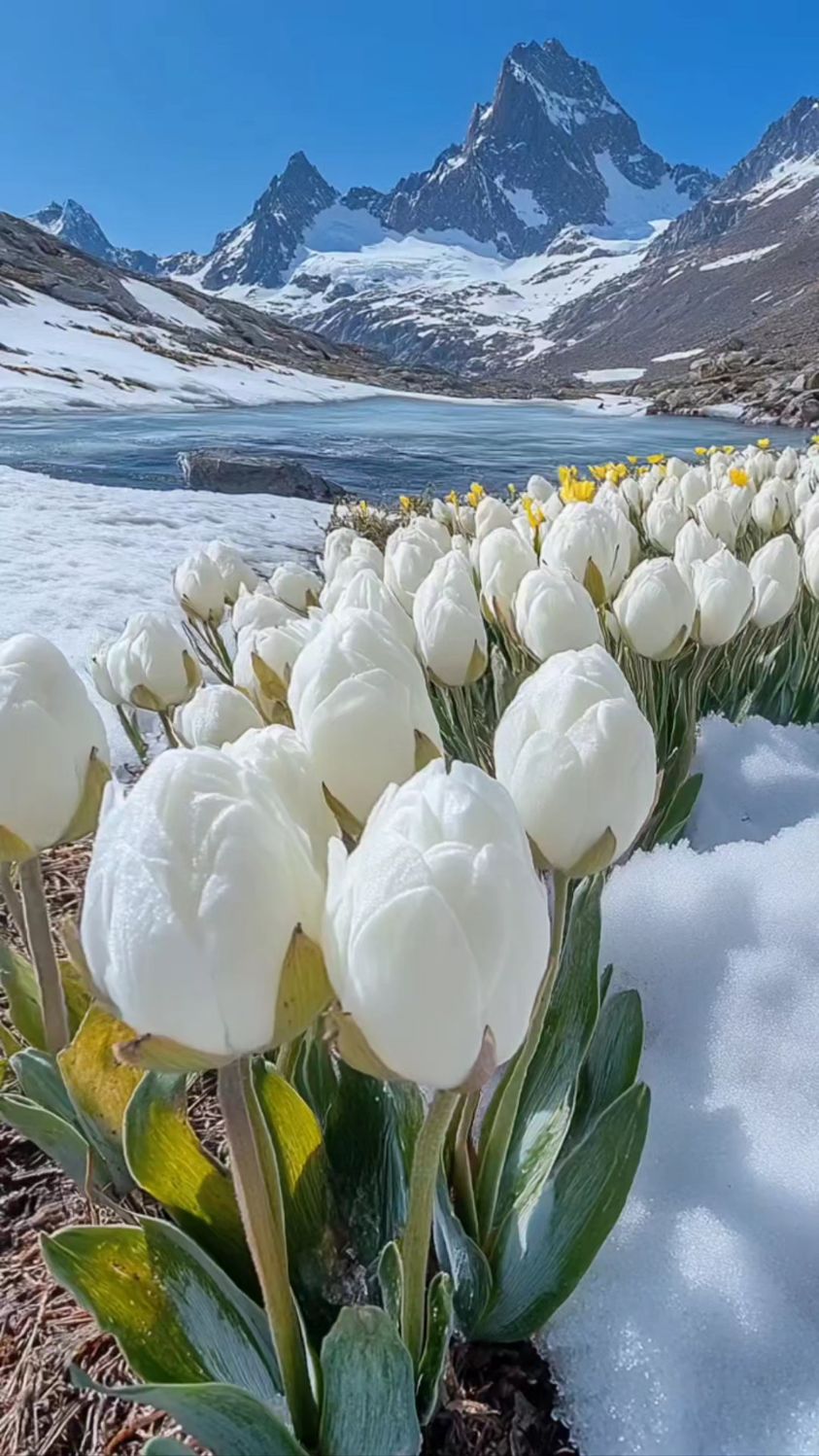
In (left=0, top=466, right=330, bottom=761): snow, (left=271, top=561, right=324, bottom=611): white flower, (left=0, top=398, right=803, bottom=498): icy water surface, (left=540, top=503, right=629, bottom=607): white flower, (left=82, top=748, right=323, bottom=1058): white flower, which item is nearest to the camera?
(left=82, top=748, right=323, bottom=1058): white flower

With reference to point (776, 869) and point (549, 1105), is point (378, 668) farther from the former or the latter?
point (776, 869)

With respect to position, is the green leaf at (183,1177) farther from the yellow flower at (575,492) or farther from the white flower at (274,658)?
the yellow flower at (575,492)

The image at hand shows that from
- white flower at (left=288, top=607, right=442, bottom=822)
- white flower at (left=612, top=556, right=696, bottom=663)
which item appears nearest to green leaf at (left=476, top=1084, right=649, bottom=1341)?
white flower at (left=288, top=607, right=442, bottom=822)

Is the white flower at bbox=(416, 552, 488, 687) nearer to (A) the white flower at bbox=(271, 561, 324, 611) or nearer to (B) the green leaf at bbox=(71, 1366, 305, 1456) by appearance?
(A) the white flower at bbox=(271, 561, 324, 611)

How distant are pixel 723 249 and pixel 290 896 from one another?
4310 inches

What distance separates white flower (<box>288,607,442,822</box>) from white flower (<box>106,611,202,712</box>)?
541 millimetres

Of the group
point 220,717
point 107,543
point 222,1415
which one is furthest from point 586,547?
point 107,543

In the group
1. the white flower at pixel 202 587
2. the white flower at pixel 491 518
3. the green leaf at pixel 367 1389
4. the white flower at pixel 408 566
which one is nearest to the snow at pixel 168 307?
the white flower at pixel 491 518

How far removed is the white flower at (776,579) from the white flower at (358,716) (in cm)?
Result: 96

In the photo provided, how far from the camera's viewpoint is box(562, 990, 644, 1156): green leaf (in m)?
0.82

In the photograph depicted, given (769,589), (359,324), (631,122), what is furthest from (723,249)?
(631,122)

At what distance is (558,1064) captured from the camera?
2.69 ft

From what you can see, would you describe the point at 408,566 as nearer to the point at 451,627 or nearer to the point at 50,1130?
the point at 451,627

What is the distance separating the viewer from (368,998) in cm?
48
